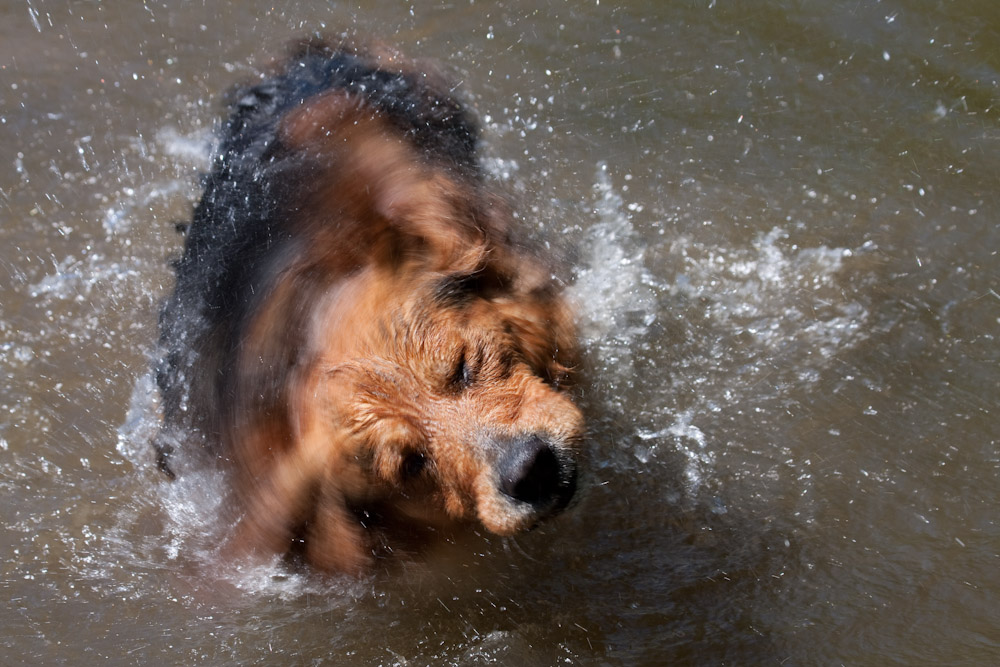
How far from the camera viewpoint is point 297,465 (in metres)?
2.89

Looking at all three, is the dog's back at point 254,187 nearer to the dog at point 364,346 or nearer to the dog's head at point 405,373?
the dog at point 364,346

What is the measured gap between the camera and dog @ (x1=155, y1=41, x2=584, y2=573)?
2.71 metres

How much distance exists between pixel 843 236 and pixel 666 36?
1460 millimetres

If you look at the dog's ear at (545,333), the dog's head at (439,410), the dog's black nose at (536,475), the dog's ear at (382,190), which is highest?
the dog's ear at (382,190)

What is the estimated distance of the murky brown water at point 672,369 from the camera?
3662mm

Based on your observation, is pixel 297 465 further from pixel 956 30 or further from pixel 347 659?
pixel 956 30

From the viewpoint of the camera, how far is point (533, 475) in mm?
2678

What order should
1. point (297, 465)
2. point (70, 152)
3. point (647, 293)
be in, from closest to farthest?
point (297, 465)
point (647, 293)
point (70, 152)

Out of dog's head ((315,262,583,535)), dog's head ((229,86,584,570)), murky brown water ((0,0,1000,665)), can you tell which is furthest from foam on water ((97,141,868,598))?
dog's head ((315,262,583,535))

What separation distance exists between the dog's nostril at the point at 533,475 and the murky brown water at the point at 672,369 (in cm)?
90

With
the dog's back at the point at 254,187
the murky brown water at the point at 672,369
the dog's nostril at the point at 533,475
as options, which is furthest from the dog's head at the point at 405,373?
the murky brown water at the point at 672,369

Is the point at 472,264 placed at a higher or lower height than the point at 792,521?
higher

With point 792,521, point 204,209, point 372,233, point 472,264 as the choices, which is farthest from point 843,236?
point 204,209

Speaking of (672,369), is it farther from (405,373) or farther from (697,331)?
(405,373)
